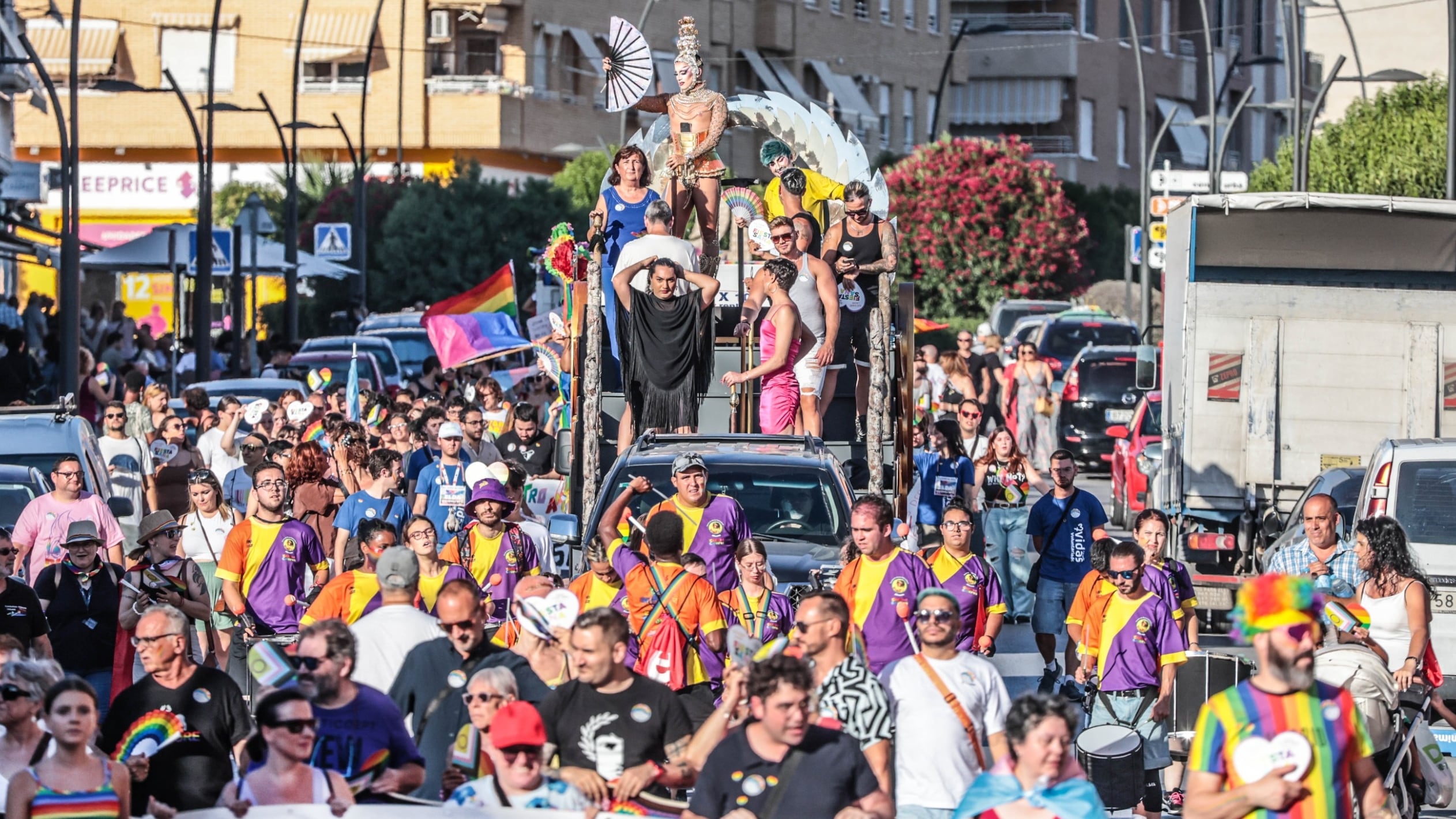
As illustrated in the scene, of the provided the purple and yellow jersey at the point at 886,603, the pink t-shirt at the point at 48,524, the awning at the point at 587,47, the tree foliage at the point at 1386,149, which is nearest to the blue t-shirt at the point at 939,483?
the pink t-shirt at the point at 48,524

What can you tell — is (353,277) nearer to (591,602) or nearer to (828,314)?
(828,314)

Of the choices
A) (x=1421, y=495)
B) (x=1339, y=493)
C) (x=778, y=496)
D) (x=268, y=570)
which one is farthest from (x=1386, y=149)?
(x=268, y=570)

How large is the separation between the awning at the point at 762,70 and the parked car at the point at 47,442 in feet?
171

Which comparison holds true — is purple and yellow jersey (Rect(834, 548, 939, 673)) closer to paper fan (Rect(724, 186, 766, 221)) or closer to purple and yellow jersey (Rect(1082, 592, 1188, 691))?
purple and yellow jersey (Rect(1082, 592, 1188, 691))

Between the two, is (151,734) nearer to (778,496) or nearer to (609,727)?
(609,727)

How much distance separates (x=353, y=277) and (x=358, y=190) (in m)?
1.77

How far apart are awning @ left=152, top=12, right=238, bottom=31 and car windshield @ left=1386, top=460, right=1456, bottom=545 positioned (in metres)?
57.0

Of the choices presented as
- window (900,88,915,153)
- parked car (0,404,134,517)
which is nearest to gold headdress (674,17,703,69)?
parked car (0,404,134,517)

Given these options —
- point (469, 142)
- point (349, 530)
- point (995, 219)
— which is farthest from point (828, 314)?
point (469, 142)

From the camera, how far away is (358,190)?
158 feet

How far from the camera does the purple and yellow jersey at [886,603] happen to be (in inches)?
402

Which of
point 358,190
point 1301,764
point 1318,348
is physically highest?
point 358,190

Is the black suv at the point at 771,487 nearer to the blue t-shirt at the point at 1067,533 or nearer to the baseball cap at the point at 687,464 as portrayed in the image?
the baseball cap at the point at 687,464

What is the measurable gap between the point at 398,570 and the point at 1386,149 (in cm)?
3524
